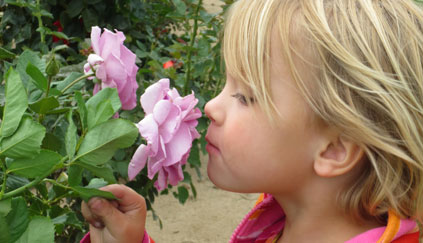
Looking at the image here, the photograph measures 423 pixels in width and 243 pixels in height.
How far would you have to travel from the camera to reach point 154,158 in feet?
3.32

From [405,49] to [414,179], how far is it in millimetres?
271

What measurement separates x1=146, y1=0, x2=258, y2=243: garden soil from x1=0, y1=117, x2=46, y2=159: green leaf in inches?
90.8

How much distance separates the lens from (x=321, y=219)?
4.17ft

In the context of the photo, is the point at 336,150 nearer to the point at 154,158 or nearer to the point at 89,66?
the point at 154,158

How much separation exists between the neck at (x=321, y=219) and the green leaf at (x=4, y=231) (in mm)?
657

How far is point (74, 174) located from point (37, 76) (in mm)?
176

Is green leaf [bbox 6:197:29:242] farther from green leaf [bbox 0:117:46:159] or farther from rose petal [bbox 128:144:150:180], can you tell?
rose petal [bbox 128:144:150:180]

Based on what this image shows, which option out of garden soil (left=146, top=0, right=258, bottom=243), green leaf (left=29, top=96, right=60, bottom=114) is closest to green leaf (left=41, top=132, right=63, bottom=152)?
green leaf (left=29, top=96, right=60, bottom=114)

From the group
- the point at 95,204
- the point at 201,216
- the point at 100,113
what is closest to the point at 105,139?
the point at 100,113

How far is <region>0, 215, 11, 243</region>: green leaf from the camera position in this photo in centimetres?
77

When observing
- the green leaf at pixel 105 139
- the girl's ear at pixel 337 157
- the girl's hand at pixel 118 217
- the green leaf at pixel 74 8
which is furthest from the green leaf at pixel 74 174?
the green leaf at pixel 74 8

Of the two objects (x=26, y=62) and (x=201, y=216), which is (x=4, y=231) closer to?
(x=26, y=62)

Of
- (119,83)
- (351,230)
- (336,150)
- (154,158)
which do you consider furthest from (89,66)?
(351,230)

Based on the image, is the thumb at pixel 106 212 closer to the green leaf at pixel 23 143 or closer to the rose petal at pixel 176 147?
the rose petal at pixel 176 147
